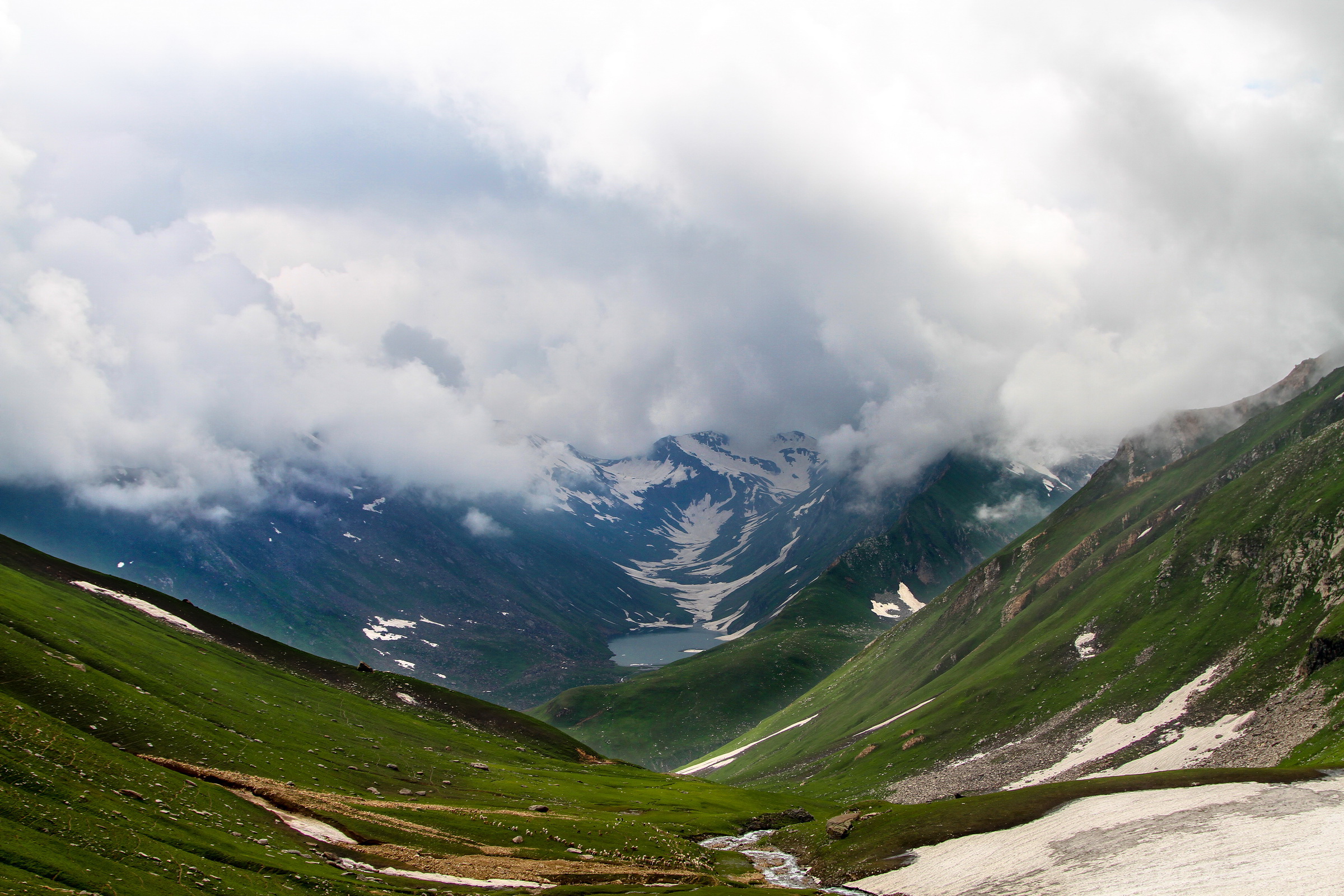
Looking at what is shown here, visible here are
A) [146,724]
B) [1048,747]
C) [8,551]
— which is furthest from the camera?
[1048,747]

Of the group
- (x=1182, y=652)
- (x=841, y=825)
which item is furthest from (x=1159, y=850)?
(x=1182, y=652)

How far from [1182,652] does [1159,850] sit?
10280 centimetres

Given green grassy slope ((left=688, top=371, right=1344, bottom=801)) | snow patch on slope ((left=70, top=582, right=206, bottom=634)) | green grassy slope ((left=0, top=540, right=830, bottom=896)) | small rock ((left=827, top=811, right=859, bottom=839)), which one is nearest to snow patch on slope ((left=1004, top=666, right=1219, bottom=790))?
green grassy slope ((left=688, top=371, right=1344, bottom=801))

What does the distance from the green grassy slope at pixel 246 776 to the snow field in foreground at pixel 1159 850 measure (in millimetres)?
25992

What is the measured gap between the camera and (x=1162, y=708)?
414 ft

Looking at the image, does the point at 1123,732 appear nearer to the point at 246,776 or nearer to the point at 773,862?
the point at 773,862

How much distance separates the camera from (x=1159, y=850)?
55.3 metres

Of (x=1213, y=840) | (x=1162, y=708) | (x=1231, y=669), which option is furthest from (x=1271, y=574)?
(x=1213, y=840)

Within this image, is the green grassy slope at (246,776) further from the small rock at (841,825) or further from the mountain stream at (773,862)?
the small rock at (841,825)

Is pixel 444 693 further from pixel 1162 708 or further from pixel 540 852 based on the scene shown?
pixel 1162 708

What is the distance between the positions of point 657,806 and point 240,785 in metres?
55.5

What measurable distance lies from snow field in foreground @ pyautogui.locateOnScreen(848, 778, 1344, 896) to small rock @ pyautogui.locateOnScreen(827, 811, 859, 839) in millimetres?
13678

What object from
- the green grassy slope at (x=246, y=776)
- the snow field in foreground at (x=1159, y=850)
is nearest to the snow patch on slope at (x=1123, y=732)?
the green grassy slope at (x=246, y=776)

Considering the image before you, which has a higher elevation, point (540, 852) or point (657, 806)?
point (540, 852)
